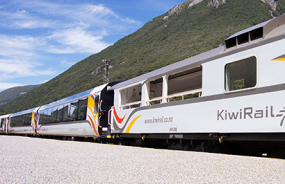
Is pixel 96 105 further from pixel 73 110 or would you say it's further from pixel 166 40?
pixel 166 40

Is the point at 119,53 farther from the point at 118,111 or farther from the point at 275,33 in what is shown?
the point at 275,33

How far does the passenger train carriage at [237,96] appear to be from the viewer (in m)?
5.60

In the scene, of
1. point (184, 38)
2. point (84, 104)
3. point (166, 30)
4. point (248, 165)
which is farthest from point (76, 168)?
point (166, 30)

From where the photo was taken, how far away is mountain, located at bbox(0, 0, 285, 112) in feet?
211

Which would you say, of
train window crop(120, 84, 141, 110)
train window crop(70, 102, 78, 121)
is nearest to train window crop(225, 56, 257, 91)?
train window crop(120, 84, 141, 110)

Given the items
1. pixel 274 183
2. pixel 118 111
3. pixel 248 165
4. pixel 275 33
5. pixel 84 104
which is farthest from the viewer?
pixel 84 104

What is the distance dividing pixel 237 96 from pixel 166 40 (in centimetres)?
7438

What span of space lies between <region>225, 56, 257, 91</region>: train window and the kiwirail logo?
0.60 metres

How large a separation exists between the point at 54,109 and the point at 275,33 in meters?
16.2

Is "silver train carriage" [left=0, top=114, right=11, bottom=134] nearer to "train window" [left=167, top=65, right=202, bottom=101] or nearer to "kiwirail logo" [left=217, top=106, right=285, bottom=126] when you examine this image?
"train window" [left=167, top=65, right=202, bottom=101]

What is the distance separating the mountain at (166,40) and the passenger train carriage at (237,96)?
48893 mm

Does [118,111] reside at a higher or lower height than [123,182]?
higher

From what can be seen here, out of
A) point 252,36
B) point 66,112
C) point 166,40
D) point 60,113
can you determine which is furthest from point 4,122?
point 166,40

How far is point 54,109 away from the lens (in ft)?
63.0
